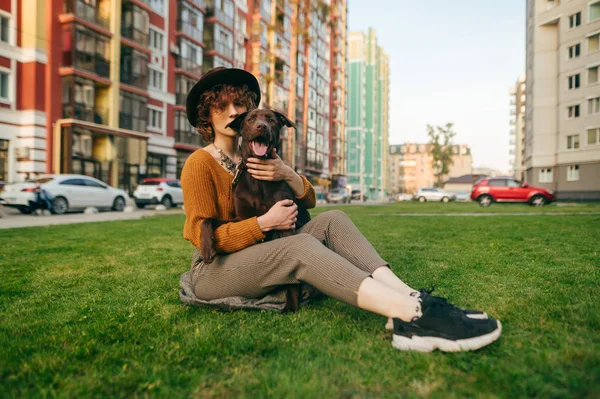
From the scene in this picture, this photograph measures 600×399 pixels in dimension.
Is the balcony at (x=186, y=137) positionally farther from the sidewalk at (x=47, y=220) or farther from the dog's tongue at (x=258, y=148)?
the dog's tongue at (x=258, y=148)

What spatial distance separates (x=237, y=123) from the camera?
9.84ft

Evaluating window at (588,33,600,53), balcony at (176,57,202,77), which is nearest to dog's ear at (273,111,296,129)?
balcony at (176,57,202,77)

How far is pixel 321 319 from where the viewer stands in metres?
2.64

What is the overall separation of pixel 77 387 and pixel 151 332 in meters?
0.72

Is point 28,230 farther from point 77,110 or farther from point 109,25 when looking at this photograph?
point 109,25

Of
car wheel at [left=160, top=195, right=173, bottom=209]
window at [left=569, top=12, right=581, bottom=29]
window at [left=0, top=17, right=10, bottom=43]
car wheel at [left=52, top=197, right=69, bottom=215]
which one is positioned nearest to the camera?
car wheel at [left=52, top=197, right=69, bottom=215]

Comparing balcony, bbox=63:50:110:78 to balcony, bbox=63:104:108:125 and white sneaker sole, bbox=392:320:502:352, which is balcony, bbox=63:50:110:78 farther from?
white sneaker sole, bbox=392:320:502:352

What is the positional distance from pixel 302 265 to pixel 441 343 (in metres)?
0.83

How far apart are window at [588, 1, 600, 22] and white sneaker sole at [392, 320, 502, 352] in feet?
134

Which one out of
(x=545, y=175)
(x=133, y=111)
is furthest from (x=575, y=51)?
(x=133, y=111)

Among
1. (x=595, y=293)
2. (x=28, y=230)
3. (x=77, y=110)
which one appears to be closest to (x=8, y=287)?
(x=595, y=293)

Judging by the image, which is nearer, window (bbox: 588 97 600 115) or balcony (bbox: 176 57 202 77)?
balcony (bbox: 176 57 202 77)

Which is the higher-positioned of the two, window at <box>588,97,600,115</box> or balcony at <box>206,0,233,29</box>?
balcony at <box>206,0,233,29</box>

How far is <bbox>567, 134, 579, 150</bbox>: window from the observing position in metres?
35.4
